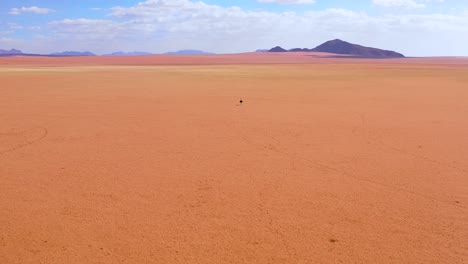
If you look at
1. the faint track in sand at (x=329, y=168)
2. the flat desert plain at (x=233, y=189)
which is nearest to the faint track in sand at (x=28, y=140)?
the flat desert plain at (x=233, y=189)

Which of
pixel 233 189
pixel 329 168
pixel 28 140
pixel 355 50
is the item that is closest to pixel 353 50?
pixel 355 50

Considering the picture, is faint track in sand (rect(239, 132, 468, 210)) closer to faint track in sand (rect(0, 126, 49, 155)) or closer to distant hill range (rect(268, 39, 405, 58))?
faint track in sand (rect(0, 126, 49, 155))

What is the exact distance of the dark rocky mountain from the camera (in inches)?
4031

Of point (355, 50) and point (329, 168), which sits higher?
point (355, 50)

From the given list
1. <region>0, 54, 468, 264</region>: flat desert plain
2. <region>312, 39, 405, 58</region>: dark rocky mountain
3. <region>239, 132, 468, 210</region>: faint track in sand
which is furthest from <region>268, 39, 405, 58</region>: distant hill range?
<region>239, 132, 468, 210</region>: faint track in sand

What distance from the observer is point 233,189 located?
484cm

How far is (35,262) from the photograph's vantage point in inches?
127

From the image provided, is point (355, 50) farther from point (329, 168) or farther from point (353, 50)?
point (329, 168)

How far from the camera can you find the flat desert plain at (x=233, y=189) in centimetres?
346

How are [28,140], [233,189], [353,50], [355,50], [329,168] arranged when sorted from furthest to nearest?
[355,50], [353,50], [28,140], [329,168], [233,189]

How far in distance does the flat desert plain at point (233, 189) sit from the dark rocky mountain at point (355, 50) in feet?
315

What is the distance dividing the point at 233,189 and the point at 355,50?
10794cm

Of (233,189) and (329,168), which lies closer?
(233,189)

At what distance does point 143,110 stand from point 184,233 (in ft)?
24.9
